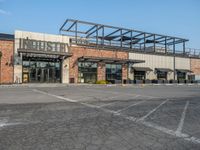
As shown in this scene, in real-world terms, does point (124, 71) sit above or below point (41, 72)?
above

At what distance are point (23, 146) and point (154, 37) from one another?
1700 inches

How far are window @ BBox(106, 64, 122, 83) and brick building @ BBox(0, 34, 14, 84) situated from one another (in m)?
15.1

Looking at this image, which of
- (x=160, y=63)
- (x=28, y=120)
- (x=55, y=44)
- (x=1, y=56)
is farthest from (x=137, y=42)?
(x=28, y=120)

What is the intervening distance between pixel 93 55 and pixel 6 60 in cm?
1305

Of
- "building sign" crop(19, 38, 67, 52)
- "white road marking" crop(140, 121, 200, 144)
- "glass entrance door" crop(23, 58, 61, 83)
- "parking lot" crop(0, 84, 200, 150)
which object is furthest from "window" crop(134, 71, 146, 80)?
"white road marking" crop(140, 121, 200, 144)

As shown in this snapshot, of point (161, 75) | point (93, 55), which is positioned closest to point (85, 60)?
point (93, 55)

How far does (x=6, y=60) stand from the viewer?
29672 millimetres

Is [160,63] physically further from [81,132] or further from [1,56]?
[81,132]

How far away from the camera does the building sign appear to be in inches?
1206

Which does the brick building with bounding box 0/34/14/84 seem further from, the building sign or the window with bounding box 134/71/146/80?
the window with bounding box 134/71/146/80

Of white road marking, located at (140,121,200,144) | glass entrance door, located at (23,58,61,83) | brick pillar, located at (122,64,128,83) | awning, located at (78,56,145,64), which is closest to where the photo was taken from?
white road marking, located at (140,121,200,144)

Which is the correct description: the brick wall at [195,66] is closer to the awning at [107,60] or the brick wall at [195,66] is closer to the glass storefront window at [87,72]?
the awning at [107,60]

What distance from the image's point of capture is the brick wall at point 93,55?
112 feet

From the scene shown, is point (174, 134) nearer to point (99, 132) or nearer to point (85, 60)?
point (99, 132)
